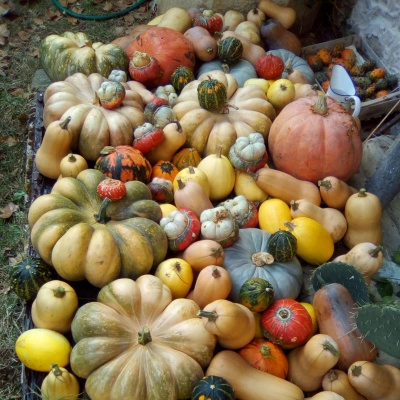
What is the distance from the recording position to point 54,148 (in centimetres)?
→ 314

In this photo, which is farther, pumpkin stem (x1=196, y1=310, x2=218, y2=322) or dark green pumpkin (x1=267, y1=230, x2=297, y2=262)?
dark green pumpkin (x1=267, y1=230, x2=297, y2=262)

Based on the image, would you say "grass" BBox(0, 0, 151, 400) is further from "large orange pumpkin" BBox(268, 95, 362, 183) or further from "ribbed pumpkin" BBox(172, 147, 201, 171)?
"large orange pumpkin" BBox(268, 95, 362, 183)

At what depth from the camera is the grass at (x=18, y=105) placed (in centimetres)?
299

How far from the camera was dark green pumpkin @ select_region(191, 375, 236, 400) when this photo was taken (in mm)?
2064

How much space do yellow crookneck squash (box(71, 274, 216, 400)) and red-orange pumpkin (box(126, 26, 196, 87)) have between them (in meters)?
2.04

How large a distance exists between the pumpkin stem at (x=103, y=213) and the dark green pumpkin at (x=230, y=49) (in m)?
1.91

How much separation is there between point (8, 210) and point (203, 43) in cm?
200

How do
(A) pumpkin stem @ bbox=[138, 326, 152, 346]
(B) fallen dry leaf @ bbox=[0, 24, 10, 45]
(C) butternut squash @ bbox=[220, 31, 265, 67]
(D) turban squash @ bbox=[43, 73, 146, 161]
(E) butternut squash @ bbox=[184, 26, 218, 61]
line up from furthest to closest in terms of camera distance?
1. (B) fallen dry leaf @ bbox=[0, 24, 10, 45]
2. (C) butternut squash @ bbox=[220, 31, 265, 67]
3. (E) butternut squash @ bbox=[184, 26, 218, 61]
4. (D) turban squash @ bbox=[43, 73, 146, 161]
5. (A) pumpkin stem @ bbox=[138, 326, 152, 346]

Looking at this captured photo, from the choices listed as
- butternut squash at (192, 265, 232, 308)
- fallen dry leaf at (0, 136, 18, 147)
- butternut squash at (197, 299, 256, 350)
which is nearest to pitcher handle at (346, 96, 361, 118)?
butternut squash at (192, 265, 232, 308)

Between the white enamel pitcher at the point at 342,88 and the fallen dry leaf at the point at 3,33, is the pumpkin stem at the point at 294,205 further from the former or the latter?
the fallen dry leaf at the point at 3,33

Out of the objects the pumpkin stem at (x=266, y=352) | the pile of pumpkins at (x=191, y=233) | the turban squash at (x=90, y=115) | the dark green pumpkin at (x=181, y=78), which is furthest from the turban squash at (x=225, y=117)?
the pumpkin stem at (x=266, y=352)

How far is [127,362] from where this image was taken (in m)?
2.22

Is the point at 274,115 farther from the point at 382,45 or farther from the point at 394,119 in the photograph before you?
the point at 382,45

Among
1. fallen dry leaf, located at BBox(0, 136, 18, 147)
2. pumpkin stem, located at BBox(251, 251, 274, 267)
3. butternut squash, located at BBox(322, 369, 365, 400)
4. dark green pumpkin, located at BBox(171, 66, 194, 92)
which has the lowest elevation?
fallen dry leaf, located at BBox(0, 136, 18, 147)
